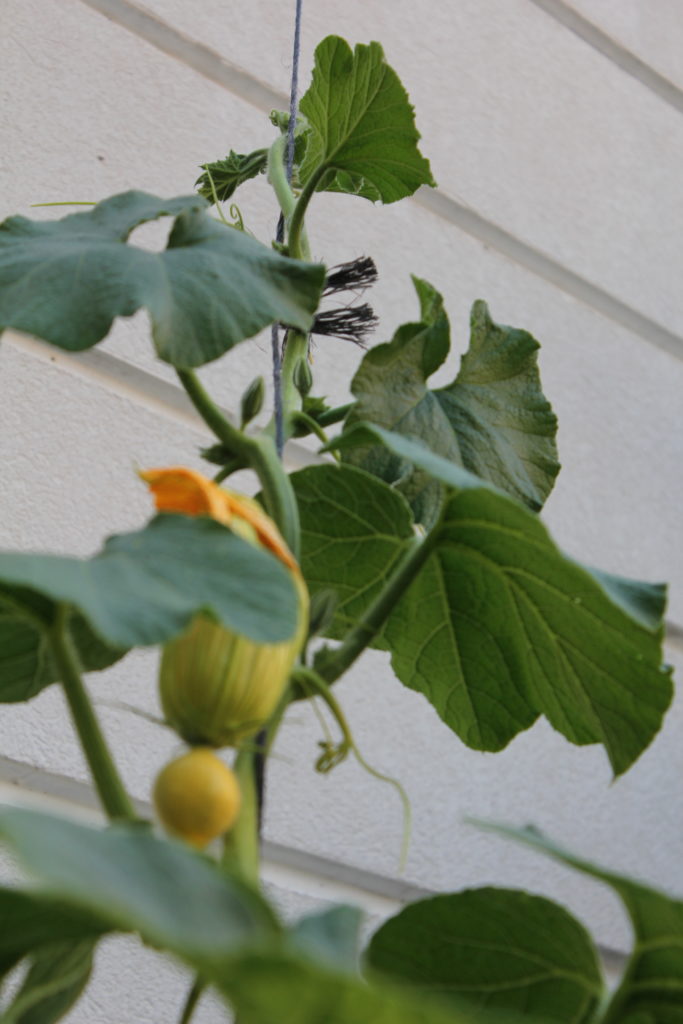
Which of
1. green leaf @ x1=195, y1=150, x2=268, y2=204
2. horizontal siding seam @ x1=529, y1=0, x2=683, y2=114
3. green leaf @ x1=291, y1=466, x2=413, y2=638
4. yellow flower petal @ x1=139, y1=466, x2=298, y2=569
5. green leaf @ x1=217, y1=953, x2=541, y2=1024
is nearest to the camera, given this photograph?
green leaf @ x1=217, y1=953, x2=541, y2=1024

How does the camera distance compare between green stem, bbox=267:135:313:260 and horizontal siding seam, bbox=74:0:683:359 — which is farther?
horizontal siding seam, bbox=74:0:683:359

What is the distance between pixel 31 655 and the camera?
299 millimetres

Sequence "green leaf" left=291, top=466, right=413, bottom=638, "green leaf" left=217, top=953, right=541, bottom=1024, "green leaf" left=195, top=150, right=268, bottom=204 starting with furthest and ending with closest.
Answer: "green leaf" left=195, top=150, right=268, bottom=204 < "green leaf" left=291, top=466, right=413, bottom=638 < "green leaf" left=217, top=953, right=541, bottom=1024

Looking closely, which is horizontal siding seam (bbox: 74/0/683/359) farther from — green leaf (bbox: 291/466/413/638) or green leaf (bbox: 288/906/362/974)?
green leaf (bbox: 288/906/362/974)

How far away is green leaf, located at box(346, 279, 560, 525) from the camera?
0.39 m

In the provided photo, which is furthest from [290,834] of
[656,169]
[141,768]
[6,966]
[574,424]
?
[656,169]

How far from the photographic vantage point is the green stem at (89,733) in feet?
0.74

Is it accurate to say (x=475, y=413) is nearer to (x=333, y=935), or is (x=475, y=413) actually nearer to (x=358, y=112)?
(x=358, y=112)

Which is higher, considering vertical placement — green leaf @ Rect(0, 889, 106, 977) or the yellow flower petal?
the yellow flower petal

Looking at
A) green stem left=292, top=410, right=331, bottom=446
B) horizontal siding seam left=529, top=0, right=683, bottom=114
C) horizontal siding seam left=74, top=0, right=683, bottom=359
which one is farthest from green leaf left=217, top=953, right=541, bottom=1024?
horizontal siding seam left=529, top=0, right=683, bottom=114

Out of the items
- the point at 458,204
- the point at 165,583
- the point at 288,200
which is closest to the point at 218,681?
the point at 165,583

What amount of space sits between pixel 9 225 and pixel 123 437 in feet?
1.42

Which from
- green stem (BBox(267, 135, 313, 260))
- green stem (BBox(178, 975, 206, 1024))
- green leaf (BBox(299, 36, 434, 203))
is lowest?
green stem (BBox(178, 975, 206, 1024))

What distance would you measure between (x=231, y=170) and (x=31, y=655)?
239 mm
